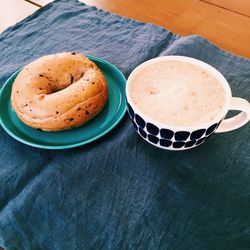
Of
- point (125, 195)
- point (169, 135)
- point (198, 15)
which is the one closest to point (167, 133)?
point (169, 135)

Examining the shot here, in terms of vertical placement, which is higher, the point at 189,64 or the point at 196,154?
the point at 189,64

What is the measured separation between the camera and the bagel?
476 mm

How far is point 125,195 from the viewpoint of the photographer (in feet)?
1.47

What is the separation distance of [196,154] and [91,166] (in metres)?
0.17

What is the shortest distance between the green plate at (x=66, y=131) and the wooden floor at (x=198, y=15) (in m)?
0.30

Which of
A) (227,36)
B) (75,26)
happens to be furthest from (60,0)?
(227,36)

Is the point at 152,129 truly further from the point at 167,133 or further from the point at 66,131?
the point at 66,131

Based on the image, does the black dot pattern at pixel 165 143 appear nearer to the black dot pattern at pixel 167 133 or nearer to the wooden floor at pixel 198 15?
the black dot pattern at pixel 167 133

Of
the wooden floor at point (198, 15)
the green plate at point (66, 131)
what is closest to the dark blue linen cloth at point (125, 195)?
the green plate at point (66, 131)

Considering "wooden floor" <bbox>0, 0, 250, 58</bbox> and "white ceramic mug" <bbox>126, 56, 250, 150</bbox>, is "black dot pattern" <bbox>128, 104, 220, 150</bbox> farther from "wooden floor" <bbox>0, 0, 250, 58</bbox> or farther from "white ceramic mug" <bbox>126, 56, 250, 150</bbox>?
"wooden floor" <bbox>0, 0, 250, 58</bbox>

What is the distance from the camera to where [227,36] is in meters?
0.75

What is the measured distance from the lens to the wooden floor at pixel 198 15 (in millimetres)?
746

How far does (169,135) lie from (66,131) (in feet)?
0.59

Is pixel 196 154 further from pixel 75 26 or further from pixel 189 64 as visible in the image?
pixel 75 26
